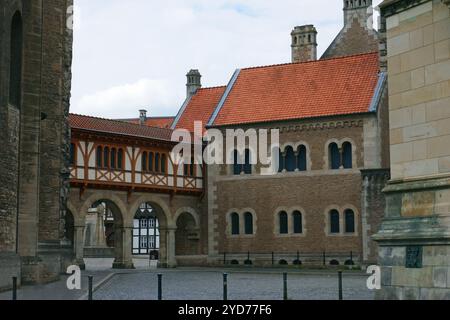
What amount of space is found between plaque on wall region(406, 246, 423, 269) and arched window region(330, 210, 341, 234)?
1110 inches

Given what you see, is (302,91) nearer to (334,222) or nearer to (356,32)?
(334,222)

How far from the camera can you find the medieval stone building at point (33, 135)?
23000 millimetres

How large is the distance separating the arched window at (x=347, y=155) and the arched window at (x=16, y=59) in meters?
20.6

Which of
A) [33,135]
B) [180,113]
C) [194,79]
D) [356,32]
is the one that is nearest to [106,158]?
[180,113]

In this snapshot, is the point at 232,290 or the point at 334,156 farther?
the point at 334,156

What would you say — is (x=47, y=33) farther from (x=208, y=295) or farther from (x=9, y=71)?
(x=208, y=295)

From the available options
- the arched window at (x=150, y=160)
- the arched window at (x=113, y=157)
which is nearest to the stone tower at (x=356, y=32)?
the arched window at (x=150, y=160)

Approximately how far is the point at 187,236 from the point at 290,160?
7.97 metres

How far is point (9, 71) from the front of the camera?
2362cm

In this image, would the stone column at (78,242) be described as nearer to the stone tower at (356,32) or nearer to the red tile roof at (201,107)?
the red tile roof at (201,107)

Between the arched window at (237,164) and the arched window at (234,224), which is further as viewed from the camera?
the arched window at (237,164)

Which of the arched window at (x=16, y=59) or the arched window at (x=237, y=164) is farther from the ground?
the arched window at (x=16, y=59)

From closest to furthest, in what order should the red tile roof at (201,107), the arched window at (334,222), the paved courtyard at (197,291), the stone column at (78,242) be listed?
the paved courtyard at (197,291) → the stone column at (78,242) → the arched window at (334,222) → the red tile roof at (201,107)

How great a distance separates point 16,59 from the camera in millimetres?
25359
